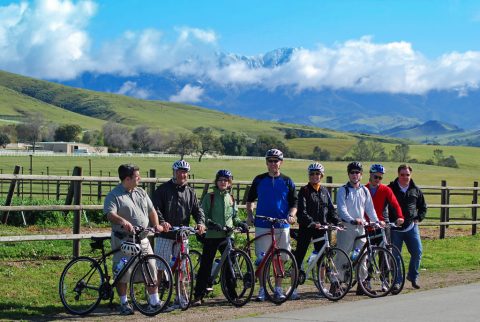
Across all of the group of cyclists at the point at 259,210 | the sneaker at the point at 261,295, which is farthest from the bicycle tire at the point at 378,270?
the sneaker at the point at 261,295

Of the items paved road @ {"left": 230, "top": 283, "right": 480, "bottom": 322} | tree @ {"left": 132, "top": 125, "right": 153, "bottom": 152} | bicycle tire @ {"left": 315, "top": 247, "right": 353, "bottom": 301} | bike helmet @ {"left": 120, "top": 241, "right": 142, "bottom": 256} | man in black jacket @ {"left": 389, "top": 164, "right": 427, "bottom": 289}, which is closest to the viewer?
paved road @ {"left": 230, "top": 283, "right": 480, "bottom": 322}

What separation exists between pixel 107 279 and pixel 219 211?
1.86 metres

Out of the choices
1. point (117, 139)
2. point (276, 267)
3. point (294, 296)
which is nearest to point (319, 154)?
point (117, 139)

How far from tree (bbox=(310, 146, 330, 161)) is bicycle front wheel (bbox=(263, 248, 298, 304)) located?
138 m

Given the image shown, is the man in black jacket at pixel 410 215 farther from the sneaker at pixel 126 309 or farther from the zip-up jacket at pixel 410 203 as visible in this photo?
the sneaker at pixel 126 309

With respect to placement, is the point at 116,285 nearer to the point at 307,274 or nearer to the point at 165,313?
the point at 165,313

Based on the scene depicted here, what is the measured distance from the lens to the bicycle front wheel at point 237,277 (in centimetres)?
1101

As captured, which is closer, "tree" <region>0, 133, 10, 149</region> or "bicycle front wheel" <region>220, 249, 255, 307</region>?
"bicycle front wheel" <region>220, 249, 255, 307</region>

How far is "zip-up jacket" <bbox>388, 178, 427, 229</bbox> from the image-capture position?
13297 millimetres

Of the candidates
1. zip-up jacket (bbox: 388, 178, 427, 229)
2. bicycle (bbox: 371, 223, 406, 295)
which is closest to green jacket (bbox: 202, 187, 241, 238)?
bicycle (bbox: 371, 223, 406, 295)

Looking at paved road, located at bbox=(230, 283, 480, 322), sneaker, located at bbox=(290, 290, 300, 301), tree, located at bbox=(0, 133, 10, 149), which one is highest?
tree, located at bbox=(0, 133, 10, 149)

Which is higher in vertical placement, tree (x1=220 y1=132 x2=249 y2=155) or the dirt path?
tree (x1=220 y1=132 x2=249 y2=155)

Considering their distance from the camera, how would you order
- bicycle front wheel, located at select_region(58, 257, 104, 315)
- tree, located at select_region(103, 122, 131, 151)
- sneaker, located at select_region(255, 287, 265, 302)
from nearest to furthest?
bicycle front wheel, located at select_region(58, 257, 104, 315)
sneaker, located at select_region(255, 287, 265, 302)
tree, located at select_region(103, 122, 131, 151)

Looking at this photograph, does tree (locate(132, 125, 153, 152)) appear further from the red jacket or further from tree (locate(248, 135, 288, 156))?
the red jacket
